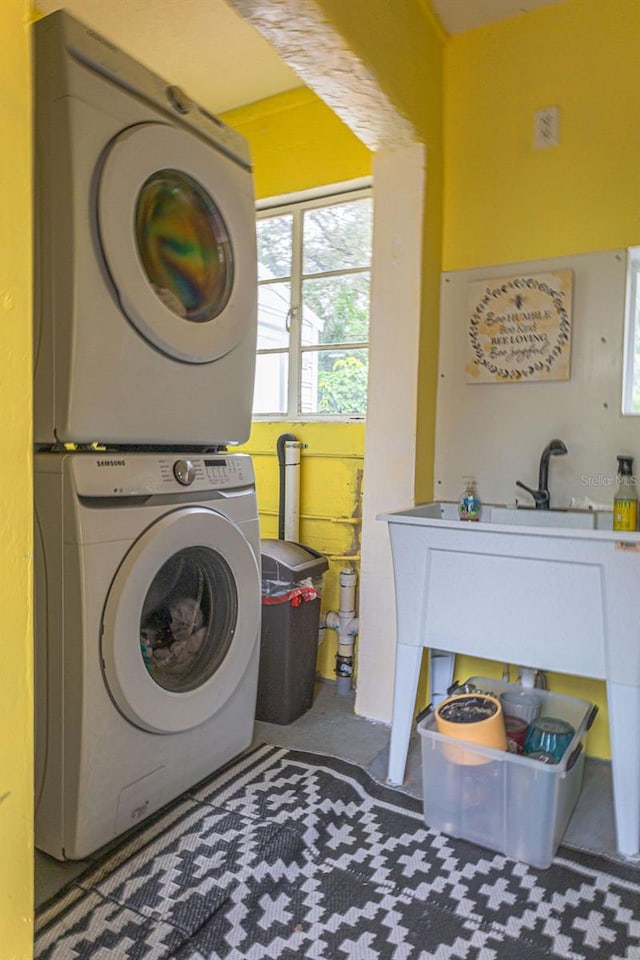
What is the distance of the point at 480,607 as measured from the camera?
1696 mm

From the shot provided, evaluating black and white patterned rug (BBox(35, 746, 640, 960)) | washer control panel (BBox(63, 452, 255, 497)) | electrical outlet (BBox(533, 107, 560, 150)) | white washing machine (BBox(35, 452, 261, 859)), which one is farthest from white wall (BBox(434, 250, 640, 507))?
black and white patterned rug (BBox(35, 746, 640, 960))

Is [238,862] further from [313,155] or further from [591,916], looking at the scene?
[313,155]

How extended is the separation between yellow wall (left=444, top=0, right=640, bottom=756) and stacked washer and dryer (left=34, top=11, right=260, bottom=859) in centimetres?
93

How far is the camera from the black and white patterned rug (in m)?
1.21

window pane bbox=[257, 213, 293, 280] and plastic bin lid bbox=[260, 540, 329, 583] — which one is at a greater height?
window pane bbox=[257, 213, 293, 280]

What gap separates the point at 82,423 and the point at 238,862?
1.06 m

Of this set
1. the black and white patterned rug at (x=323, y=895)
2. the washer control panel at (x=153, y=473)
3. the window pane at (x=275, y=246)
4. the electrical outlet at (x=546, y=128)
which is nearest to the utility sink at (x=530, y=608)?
the black and white patterned rug at (x=323, y=895)

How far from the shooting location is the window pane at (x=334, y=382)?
104 inches

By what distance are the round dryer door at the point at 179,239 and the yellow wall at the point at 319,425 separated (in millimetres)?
827

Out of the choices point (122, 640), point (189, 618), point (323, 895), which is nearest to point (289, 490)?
point (189, 618)

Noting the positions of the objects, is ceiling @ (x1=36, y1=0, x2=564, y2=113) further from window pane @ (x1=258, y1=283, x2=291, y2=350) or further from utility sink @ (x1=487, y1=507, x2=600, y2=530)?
utility sink @ (x1=487, y1=507, x2=600, y2=530)

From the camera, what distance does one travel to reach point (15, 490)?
0.74m

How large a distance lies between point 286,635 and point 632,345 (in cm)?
150

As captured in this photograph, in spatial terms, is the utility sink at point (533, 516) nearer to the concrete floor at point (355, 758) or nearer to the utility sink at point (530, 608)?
the utility sink at point (530, 608)
